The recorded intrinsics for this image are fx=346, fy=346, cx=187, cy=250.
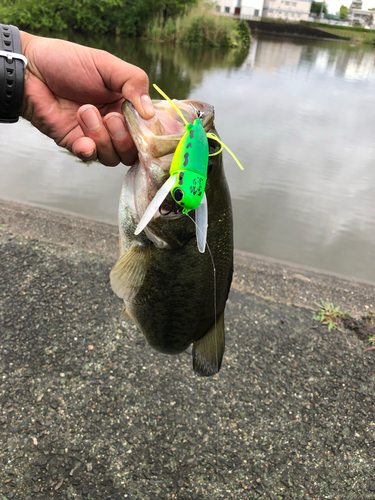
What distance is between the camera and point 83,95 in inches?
78.1

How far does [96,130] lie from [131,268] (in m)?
0.70

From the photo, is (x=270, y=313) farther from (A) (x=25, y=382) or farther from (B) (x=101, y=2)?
(B) (x=101, y=2)

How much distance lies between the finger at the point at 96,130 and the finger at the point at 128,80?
0.58 feet

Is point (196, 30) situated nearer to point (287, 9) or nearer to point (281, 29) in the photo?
point (281, 29)

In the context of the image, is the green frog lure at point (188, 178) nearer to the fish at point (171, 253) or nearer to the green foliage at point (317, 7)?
the fish at point (171, 253)

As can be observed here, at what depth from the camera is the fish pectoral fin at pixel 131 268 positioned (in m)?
1.72

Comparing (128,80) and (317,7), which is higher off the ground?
(317,7)

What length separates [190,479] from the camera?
228 centimetres

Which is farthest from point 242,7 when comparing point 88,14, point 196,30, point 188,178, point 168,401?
point 188,178

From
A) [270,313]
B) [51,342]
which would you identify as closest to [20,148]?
[51,342]

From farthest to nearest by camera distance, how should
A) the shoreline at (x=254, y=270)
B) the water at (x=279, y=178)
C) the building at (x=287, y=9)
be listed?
the building at (x=287, y=9) < the water at (x=279, y=178) < the shoreline at (x=254, y=270)

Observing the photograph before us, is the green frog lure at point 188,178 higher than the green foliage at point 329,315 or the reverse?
higher

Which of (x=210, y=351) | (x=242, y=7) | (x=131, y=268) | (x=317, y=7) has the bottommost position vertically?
(x=210, y=351)

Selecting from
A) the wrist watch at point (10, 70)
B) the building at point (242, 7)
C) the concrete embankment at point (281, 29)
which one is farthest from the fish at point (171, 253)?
the building at point (242, 7)
